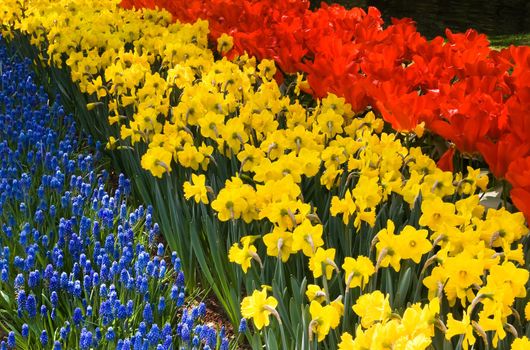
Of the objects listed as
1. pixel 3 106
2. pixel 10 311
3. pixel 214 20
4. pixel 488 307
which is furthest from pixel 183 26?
pixel 488 307

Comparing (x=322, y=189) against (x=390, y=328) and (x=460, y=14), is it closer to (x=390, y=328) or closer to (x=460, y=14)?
(x=390, y=328)

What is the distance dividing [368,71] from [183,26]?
5.65 feet

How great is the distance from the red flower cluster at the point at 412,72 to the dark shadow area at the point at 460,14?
522cm

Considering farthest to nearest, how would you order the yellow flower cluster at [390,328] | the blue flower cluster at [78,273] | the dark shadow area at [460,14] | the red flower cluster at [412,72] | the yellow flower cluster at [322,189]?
1. the dark shadow area at [460,14]
2. the red flower cluster at [412,72]
3. the blue flower cluster at [78,273]
4. the yellow flower cluster at [322,189]
5. the yellow flower cluster at [390,328]

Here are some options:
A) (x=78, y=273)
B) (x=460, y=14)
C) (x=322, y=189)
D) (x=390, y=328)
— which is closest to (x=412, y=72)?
(x=322, y=189)

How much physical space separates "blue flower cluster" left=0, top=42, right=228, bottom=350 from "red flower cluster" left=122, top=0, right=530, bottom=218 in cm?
103

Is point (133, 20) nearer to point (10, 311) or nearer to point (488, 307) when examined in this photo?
point (10, 311)

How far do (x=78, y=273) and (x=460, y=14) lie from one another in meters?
9.06

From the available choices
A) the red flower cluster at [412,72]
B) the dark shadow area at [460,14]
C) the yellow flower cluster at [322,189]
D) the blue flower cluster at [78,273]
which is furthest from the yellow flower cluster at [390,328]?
the dark shadow area at [460,14]

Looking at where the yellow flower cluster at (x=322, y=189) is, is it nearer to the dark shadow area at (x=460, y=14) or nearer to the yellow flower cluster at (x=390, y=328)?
the yellow flower cluster at (x=390, y=328)

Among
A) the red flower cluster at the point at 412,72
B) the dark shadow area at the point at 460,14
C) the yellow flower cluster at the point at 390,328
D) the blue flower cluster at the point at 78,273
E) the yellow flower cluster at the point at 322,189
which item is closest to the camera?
the yellow flower cluster at the point at 390,328

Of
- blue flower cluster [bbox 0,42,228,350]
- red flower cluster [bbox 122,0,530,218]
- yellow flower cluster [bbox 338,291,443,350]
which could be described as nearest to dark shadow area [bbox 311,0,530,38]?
red flower cluster [bbox 122,0,530,218]

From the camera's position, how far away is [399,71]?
3037mm

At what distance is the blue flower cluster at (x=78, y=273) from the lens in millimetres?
2119
